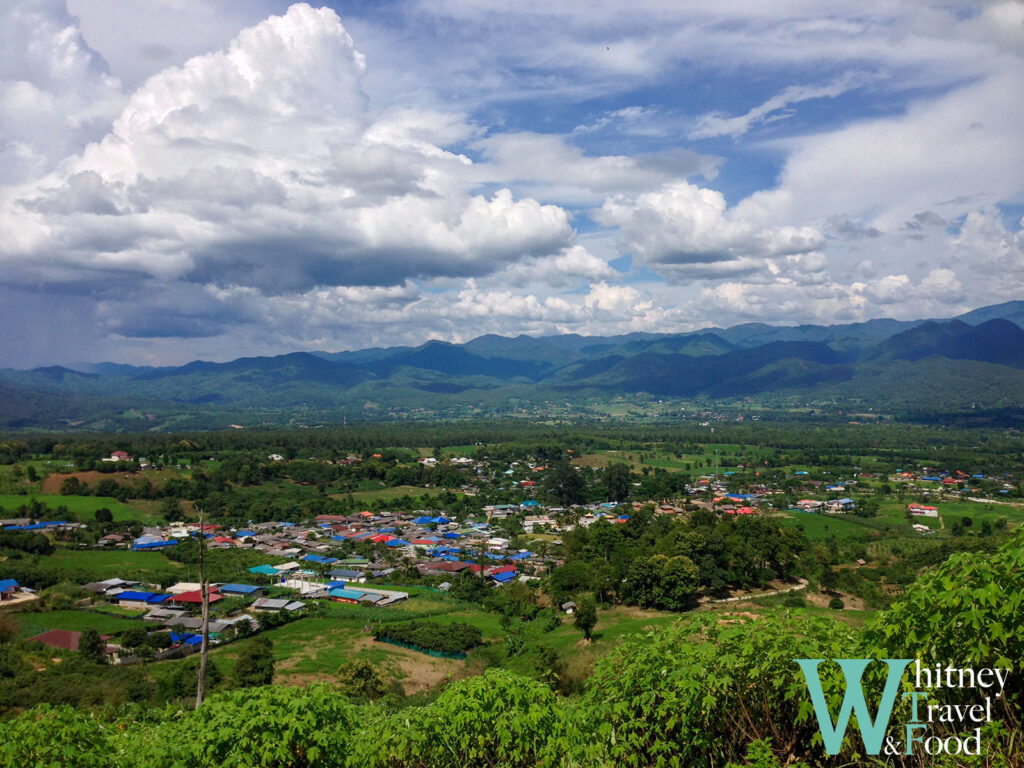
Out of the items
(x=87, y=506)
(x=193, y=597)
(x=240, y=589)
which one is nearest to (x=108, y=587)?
(x=193, y=597)

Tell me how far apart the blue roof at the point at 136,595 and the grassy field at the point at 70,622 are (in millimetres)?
1921

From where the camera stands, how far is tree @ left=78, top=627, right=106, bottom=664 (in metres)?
20.8

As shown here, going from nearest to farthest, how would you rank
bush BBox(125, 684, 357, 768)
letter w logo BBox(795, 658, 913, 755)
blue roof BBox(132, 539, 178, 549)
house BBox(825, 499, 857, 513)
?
letter w logo BBox(795, 658, 913, 755)
bush BBox(125, 684, 357, 768)
blue roof BBox(132, 539, 178, 549)
house BBox(825, 499, 857, 513)

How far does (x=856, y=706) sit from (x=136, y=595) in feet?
112

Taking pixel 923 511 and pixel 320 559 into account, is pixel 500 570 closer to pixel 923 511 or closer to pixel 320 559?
pixel 320 559

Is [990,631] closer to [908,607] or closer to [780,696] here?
[908,607]

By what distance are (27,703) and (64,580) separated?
19331 millimetres

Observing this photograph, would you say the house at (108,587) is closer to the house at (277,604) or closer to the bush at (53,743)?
the house at (277,604)

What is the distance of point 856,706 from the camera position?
4137 mm

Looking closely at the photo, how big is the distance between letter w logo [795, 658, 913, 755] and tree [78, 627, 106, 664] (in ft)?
79.4

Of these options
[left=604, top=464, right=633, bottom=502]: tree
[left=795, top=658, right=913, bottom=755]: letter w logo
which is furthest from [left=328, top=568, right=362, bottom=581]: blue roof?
[left=795, top=658, right=913, bottom=755]: letter w logo

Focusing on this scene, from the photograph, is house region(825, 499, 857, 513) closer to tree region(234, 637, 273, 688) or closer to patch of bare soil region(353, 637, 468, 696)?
patch of bare soil region(353, 637, 468, 696)

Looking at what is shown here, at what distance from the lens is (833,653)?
4480 mm

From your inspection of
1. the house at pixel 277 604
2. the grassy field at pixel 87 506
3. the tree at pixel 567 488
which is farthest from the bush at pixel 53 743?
the tree at pixel 567 488
